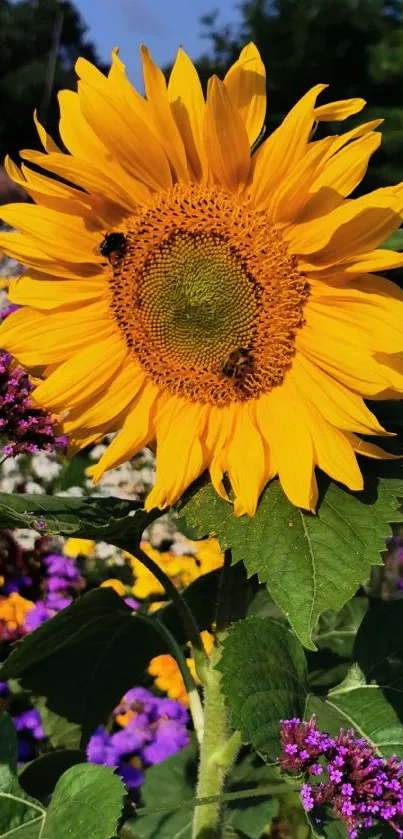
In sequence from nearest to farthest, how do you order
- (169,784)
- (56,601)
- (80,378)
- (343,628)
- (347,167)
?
(347,167) → (80,378) → (343,628) → (169,784) → (56,601)

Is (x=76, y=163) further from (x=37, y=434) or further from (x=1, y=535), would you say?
(x=1, y=535)

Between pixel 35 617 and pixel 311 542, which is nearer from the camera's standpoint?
pixel 311 542

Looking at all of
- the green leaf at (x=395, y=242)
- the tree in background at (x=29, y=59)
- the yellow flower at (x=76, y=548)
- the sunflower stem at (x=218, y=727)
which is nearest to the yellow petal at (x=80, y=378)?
the sunflower stem at (x=218, y=727)

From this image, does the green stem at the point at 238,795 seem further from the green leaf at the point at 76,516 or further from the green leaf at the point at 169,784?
the green leaf at the point at 169,784

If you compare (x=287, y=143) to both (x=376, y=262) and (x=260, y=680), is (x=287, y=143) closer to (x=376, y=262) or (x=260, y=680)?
(x=376, y=262)

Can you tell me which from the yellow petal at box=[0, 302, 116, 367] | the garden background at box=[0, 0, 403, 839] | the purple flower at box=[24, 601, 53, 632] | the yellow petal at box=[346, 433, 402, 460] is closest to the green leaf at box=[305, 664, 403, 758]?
the garden background at box=[0, 0, 403, 839]

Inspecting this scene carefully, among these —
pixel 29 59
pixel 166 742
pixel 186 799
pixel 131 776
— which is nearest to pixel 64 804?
pixel 186 799

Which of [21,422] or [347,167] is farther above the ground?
[347,167]
